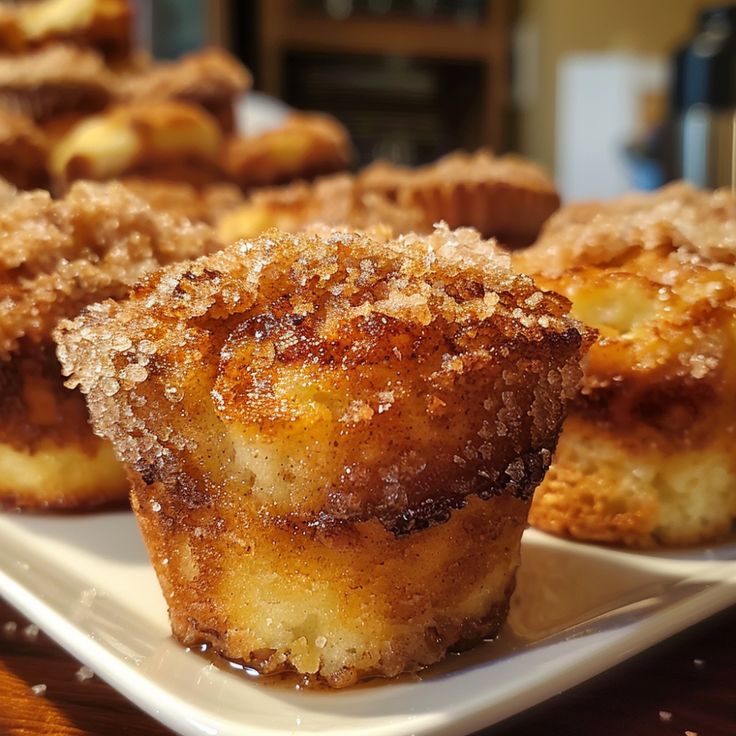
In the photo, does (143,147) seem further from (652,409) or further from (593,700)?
(593,700)

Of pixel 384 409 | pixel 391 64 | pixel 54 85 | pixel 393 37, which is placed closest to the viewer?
pixel 384 409

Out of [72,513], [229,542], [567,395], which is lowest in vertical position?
[72,513]

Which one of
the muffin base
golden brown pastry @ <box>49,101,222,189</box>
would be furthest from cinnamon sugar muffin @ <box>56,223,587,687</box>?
golden brown pastry @ <box>49,101,222,189</box>

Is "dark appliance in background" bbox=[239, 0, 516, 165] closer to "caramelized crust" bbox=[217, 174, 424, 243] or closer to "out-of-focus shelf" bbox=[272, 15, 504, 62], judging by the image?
"out-of-focus shelf" bbox=[272, 15, 504, 62]

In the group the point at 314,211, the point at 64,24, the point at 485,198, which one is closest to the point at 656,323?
the point at 314,211

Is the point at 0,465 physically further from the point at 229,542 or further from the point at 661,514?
the point at 661,514

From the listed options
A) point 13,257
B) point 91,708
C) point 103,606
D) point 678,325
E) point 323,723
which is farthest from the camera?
point 13,257

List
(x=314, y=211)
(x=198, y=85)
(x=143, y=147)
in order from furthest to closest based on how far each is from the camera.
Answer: (x=198, y=85) → (x=143, y=147) → (x=314, y=211)

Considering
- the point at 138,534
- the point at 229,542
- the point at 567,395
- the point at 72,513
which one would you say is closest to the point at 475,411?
the point at 567,395
